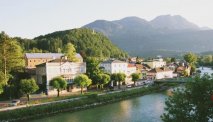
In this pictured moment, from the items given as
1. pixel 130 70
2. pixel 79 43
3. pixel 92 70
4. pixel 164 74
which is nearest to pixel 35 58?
pixel 92 70

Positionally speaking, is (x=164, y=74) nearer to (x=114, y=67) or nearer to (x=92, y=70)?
(x=114, y=67)

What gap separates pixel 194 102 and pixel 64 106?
32.1 m

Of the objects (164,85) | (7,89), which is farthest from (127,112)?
(164,85)

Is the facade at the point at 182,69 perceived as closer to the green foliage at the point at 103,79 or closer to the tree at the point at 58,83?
the green foliage at the point at 103,79

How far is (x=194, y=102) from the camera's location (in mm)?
18797

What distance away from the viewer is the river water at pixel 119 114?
41.8m

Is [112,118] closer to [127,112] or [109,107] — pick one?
[127,112]

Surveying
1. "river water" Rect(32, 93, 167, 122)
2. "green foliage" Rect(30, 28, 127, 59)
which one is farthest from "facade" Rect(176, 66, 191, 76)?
"river water" Rect(32, 93, 167, 122)

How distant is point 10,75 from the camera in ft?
189

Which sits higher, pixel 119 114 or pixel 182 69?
pixel 182 69

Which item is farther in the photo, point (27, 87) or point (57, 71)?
point (57, 71)

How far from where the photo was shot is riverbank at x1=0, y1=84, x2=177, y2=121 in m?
41.8

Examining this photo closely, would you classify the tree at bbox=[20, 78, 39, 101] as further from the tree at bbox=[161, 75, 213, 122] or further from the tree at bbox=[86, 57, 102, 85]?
the tree at bbox=[161, 75, 213, 122]

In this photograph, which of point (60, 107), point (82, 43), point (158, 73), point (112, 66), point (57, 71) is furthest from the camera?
point (82, 43)
